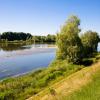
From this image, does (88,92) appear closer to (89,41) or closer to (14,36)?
(89,41)

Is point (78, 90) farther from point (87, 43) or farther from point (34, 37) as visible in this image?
point (34, 37)

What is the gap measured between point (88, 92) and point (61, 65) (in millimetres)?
21946

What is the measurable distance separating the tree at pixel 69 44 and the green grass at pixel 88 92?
22.3m

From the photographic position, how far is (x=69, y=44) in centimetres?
4059

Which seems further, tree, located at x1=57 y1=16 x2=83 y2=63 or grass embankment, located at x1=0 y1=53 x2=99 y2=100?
tree, located at x1=57 y1=16 x2=83 y2=63

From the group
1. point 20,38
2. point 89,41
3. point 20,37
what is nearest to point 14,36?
point 20,38

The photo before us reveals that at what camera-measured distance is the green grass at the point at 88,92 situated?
1331 centimetres

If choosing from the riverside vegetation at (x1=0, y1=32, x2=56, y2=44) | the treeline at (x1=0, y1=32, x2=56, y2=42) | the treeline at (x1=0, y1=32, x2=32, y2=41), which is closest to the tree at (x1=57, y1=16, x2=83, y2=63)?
the treeline at (x1=0, y1=32, x2=56, y2=42)

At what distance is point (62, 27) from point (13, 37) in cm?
12631

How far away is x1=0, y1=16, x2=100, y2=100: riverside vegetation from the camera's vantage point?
22.1 meters

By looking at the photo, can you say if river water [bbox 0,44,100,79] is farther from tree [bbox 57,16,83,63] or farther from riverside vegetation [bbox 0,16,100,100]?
tree [bbox 57,16,83,63]

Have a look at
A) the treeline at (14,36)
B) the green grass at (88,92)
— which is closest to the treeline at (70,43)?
the green grass at (88,92)

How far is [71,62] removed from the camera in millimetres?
39219

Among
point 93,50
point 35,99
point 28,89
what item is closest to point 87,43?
point 93,50
